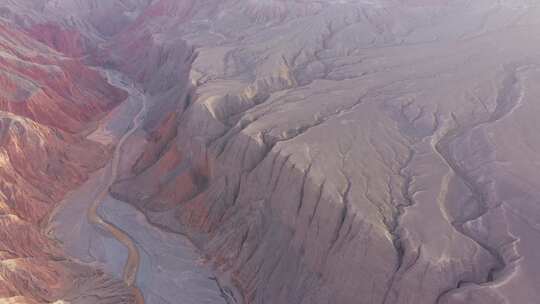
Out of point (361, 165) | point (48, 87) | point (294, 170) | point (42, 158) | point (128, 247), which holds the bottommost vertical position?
point (128, 247)

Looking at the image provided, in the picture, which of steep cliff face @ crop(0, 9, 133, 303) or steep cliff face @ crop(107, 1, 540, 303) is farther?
steep cliff face @ crop(0, 9, 133, 303)

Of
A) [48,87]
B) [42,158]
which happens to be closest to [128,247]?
[42,158]

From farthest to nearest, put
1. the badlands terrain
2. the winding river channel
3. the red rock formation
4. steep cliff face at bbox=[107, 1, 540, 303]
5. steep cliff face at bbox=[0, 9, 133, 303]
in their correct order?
the red rock formation
the winding river channel
steep cliff face at bbox=[0, 9, 133, 303]
the badlands terrain
steep cliff face at bbox=[107, 1, 540, 303]

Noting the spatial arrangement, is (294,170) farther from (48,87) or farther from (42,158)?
(48,87)

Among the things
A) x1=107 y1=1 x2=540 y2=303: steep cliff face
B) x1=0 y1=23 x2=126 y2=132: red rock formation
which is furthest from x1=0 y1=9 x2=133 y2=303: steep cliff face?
x1=107 y1=1 x2=540 y2=303: steep cliff face

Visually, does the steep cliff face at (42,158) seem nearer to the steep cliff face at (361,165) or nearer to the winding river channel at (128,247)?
the winding river channel at (128,247)

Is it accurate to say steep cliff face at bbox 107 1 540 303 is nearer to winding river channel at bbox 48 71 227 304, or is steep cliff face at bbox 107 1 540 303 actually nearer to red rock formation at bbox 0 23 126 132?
winding river channel at bbox 48 71 227 304

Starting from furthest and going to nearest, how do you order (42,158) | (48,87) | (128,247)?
(48,87), (42,158), (128,247)
